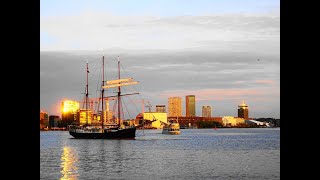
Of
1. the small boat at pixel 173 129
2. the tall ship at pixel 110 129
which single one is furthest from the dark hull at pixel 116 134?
the small boat at pixel 173 129

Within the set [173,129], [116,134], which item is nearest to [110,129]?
[116,134]

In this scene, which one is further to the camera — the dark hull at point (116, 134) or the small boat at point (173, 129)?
the small boat at point (173, 129)

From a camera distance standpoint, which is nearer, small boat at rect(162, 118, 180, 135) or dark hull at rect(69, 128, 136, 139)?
dark hull at rect(69, 128, 136, 139)

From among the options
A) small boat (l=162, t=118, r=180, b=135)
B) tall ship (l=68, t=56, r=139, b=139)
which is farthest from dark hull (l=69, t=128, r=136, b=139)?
small boat (l=162, t=118, r=180, b=135)

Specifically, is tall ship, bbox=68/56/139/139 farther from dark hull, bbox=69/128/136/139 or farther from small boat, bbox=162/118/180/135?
small boat, bbox=162/118/180/135

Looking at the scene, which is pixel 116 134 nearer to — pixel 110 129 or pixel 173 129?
pixel 110 129

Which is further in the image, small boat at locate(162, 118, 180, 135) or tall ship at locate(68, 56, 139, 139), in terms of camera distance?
small boat at locate(162, 118, 180, 135)

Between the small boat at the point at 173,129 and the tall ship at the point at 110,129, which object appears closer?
the tall ship at the point at 110,129

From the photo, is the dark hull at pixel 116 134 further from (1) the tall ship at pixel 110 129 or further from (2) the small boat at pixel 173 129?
(2) the small boat at pixel 173 129

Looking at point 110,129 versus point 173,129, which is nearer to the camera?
point 110,129
